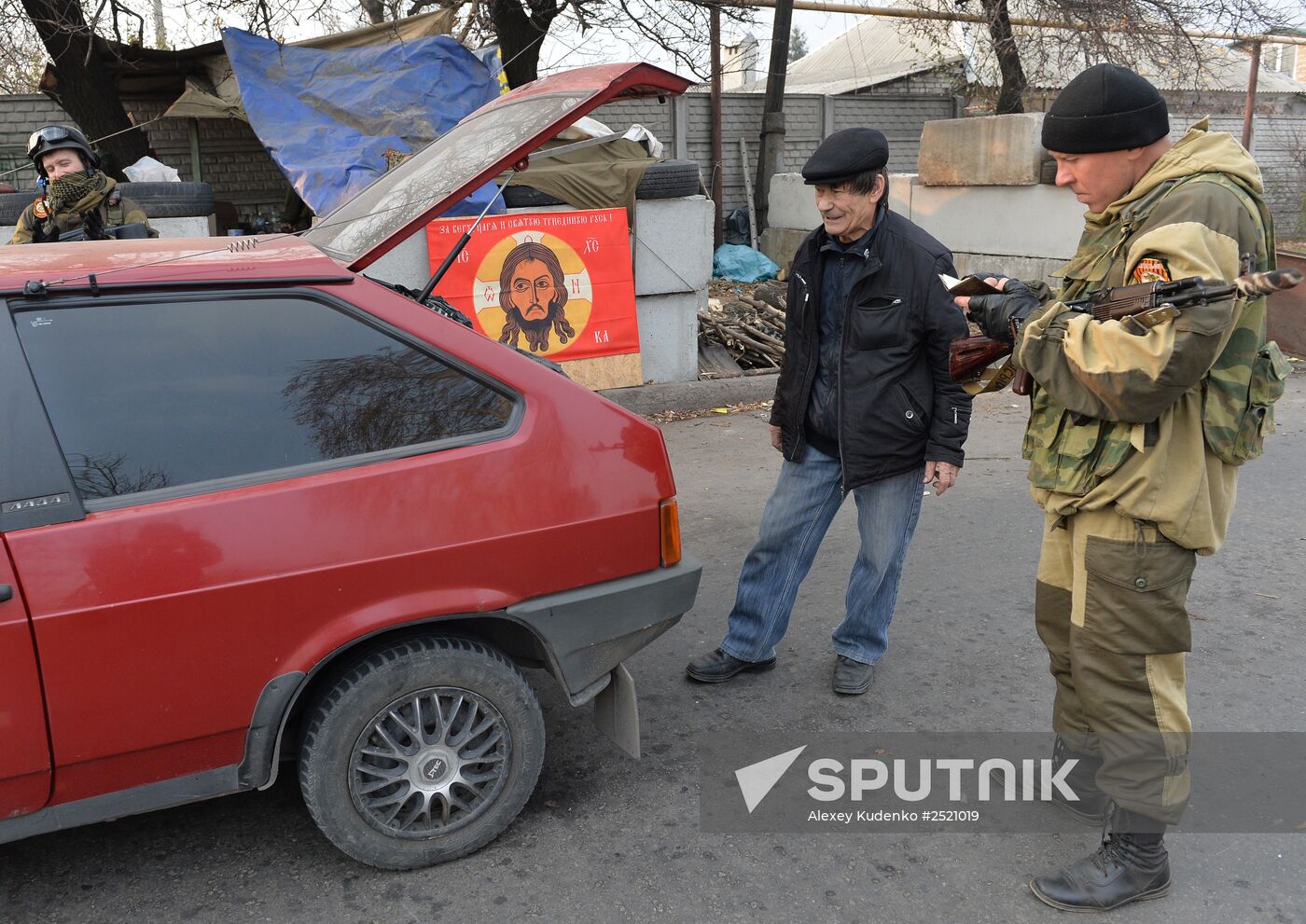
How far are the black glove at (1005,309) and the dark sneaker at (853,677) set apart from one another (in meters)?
1.37

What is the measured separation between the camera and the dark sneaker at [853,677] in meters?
3.63

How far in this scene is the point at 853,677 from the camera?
Answer: 3.65 m

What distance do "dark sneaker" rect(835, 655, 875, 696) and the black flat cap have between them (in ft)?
5.44

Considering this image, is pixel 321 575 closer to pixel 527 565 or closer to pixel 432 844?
pixel 527 565

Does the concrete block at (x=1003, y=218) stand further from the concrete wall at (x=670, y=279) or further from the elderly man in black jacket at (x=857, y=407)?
the elderly man in black jacket at (x=857, y=407)

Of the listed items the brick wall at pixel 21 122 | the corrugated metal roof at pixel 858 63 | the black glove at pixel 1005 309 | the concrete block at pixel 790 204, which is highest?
the corrugated metal roof at pixel 858 63

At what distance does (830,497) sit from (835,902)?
1403mm

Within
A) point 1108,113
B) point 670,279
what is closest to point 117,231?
point 670,279

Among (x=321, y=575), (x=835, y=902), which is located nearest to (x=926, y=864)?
(x=835, y=902)

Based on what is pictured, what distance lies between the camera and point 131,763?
92.8 inches

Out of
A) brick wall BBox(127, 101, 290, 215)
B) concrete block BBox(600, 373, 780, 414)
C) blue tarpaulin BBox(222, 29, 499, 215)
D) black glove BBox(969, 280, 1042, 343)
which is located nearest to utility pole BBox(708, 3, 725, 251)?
blue tarpaulin BBox(222, 29, 499, 215)

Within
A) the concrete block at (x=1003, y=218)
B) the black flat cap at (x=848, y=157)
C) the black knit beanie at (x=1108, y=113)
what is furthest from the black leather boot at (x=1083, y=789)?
the concrete block at (x=1003, y=218)

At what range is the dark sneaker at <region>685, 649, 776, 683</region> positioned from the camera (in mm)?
3723

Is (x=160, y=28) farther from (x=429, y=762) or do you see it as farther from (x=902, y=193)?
(x=429, y=762)
